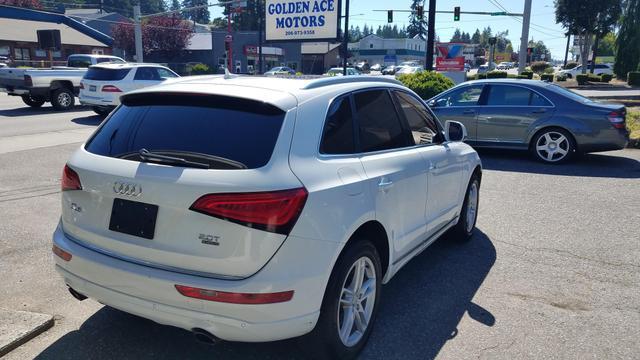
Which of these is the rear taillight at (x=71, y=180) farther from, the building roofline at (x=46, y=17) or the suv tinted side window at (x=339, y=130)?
the building roofline at (x=46, y=17)

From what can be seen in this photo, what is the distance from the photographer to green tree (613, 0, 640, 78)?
1604 inches

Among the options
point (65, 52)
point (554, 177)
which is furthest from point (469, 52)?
point (554, 177)

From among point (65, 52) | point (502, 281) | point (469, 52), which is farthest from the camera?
point (469, 52)

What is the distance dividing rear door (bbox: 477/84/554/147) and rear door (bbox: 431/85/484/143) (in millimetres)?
149

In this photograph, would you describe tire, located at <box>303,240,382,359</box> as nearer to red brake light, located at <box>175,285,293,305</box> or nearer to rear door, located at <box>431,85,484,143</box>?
red brake light, located at <box>175,285,293,305</box>

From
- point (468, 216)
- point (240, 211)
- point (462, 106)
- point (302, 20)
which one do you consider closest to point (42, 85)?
point (302, 20)

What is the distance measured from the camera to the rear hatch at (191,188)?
2.64 metres

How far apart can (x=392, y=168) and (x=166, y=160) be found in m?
1.55

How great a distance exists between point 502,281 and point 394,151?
5.80ft

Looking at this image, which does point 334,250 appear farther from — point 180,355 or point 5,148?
point 5,148

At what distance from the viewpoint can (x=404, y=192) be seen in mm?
3760

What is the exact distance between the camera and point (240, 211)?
2.62m

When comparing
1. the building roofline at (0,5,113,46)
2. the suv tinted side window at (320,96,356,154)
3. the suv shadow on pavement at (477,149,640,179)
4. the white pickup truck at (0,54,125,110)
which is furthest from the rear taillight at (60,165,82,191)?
the building roofline at (0,5,113,46)

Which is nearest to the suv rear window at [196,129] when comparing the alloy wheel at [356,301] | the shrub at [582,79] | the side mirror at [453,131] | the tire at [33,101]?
the alloy wheel at [356,301]
